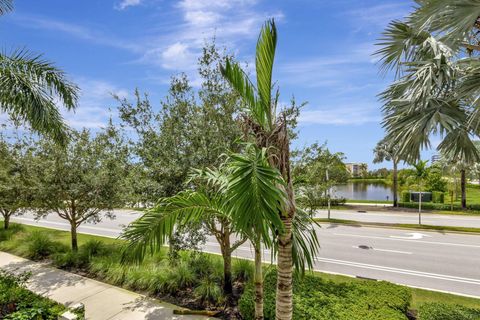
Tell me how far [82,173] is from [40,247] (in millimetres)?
4001

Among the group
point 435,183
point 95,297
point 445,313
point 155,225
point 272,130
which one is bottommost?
point 95,297

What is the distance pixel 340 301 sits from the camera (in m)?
5.61

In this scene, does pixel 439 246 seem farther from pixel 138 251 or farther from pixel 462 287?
pixel 138 251

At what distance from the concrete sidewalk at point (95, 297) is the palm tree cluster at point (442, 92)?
6.26 meters

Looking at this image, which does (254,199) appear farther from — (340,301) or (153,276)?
(153,276)

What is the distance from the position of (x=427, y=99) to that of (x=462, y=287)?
20.0 ft

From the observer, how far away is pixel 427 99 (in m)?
6.11

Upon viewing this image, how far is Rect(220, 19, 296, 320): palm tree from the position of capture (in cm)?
346

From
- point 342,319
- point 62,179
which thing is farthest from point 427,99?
point 62,179

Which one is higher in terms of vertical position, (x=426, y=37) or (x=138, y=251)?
(x=426, y=37)

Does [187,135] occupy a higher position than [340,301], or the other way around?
[187,135]

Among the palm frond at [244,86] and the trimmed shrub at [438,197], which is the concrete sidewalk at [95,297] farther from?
the trimmed shrub at [438,197]

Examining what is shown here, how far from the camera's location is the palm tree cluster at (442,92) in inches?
213

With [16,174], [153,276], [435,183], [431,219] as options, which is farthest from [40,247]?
[435,183]
